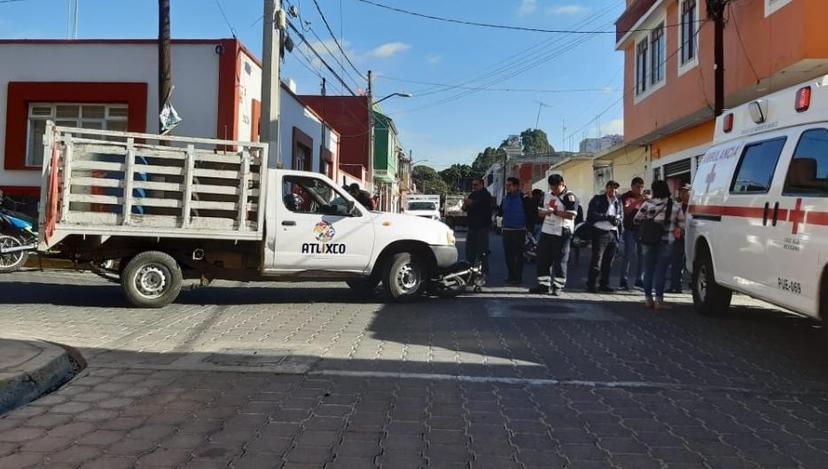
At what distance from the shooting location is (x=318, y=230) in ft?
29.1

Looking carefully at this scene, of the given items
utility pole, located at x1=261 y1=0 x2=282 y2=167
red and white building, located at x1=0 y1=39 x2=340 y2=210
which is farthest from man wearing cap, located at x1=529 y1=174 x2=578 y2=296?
red and white building, located at x1=0 y1=39 x2=340 y2=210

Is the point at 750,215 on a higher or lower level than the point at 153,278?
higher

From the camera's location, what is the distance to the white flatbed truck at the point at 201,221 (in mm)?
8180

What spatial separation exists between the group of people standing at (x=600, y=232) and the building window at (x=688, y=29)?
5608mm

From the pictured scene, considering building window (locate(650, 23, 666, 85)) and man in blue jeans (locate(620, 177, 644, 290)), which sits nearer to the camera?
man in blue jeans (locate(620, 177, 644, 290))

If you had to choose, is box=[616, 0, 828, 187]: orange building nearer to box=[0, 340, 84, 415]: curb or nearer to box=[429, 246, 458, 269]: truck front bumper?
box=[429, 246, 458, 269]: truck front bumper

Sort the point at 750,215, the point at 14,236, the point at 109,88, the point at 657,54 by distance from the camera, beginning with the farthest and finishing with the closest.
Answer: the point at 657,54 < the point at 109,88 < the point at 14,236 < the point at 750,215

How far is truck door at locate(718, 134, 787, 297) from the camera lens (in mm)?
6590

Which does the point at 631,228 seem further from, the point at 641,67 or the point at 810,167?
the point at 641,67

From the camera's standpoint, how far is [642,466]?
12.0 ft

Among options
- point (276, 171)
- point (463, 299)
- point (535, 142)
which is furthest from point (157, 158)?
point (535, 142)

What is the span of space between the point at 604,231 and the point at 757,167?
3.53 metres

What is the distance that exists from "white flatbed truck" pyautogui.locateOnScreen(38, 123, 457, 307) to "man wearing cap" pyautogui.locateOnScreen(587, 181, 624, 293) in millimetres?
2925

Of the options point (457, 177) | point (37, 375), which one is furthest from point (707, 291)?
point (457, 177)
